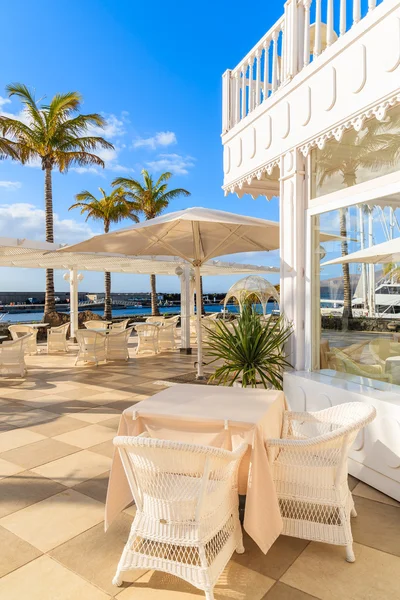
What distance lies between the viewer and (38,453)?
4098mm

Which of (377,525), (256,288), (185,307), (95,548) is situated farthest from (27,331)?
(256,288)

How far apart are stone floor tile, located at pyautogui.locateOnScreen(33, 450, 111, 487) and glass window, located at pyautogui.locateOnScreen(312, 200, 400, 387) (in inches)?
95.2

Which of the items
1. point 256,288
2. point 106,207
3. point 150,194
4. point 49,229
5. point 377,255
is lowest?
point 377,255

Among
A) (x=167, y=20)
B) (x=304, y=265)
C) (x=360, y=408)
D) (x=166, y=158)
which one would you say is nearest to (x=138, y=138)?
(x=166, y=158)

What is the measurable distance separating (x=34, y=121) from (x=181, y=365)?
1221cm

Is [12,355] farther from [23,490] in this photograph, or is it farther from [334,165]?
[334,165]

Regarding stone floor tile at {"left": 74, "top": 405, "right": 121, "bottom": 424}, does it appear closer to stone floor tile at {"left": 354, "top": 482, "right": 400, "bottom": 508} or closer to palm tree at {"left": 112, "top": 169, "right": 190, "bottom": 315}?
stone floor tile at {"left": 354, "top": 482, "right": 400, "bottom": 508}

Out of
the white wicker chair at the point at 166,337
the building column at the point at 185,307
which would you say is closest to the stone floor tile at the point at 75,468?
the building column at the point at 185,307

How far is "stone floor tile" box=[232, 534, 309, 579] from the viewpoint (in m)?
2.34

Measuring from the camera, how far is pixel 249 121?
543 cm

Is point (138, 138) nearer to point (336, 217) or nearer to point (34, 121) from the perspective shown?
point (34, 121)

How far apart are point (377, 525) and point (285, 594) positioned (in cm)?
101

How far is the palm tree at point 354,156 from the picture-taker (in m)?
3.68

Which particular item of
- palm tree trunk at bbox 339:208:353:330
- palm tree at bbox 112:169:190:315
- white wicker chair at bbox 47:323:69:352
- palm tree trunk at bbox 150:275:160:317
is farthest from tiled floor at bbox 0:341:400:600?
palm tree at bbox 112:169:190:315
